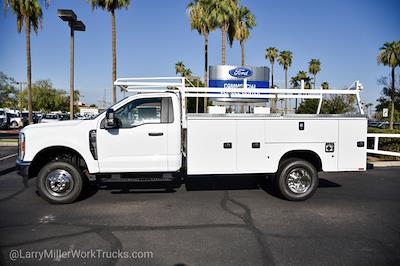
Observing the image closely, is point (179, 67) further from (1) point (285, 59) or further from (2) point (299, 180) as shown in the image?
(2) point (299, 180)

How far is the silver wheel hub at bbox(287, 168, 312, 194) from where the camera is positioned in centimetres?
648

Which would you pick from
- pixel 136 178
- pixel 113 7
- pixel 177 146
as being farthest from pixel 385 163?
pixel 113 7

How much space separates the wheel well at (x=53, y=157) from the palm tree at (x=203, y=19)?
2003cm

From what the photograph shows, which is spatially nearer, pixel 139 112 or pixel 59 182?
pixel 59 182

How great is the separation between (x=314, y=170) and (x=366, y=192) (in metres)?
1.89

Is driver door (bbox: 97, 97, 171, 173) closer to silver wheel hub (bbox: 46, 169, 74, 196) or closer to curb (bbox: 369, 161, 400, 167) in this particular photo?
silver wheel hub (bbox: 46, 169, 74, 196)

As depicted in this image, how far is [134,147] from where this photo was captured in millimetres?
6164

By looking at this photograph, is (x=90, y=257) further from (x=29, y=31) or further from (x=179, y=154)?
(x=29, y=31)

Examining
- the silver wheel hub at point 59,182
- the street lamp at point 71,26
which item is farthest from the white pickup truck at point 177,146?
the street lamp at point 71,26

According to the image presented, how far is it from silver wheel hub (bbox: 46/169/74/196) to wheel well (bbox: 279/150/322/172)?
431 cm

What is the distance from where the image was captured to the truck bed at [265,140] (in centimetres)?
623

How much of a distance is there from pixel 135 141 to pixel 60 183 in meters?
1.69

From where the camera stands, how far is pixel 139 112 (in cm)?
629

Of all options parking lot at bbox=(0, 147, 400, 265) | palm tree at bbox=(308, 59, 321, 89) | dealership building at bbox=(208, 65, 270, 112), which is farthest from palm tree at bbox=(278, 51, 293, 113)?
parking lot at bbox=(0, 147, 400, 265)
